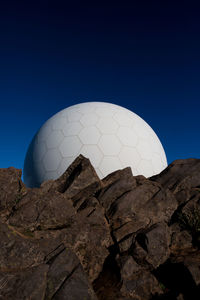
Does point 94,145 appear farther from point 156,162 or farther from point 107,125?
point 156,162

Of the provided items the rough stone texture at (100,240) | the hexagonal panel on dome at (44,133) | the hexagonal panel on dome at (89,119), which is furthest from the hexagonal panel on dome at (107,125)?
the rough stone texture at (100,240)

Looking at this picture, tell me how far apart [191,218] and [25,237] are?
12.7 feet

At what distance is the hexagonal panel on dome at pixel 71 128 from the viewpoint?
463 inches

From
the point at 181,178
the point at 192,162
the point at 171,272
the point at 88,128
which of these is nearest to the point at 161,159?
the point at 88,128

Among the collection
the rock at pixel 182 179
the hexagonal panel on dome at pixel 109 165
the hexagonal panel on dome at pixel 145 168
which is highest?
the hexagonal panel on dome at pixel 109 165

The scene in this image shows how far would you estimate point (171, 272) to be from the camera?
11.7ft

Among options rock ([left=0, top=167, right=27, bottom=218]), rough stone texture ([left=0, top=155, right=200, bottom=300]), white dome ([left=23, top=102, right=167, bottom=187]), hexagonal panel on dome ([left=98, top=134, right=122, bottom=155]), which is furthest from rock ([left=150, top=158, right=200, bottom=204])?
hexagonal panel on dome ([left=98, top=134, right=122, bottom=155])

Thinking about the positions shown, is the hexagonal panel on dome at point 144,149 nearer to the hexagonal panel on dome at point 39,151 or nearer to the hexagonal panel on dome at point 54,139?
the hexagonal panel on dome at point 54,139

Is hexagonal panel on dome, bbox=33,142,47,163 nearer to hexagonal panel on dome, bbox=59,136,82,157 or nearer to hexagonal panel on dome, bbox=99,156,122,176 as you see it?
hexagonal panel on dome, bbox=59,136,82,157

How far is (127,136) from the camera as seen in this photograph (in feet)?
40.1

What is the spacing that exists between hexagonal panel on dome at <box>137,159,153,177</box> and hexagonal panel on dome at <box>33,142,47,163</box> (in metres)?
6.15

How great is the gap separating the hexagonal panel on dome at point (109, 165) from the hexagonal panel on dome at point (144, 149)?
1999 millimetres

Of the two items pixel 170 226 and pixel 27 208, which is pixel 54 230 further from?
pixel 170 226

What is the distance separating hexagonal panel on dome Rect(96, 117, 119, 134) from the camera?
39.0ft
